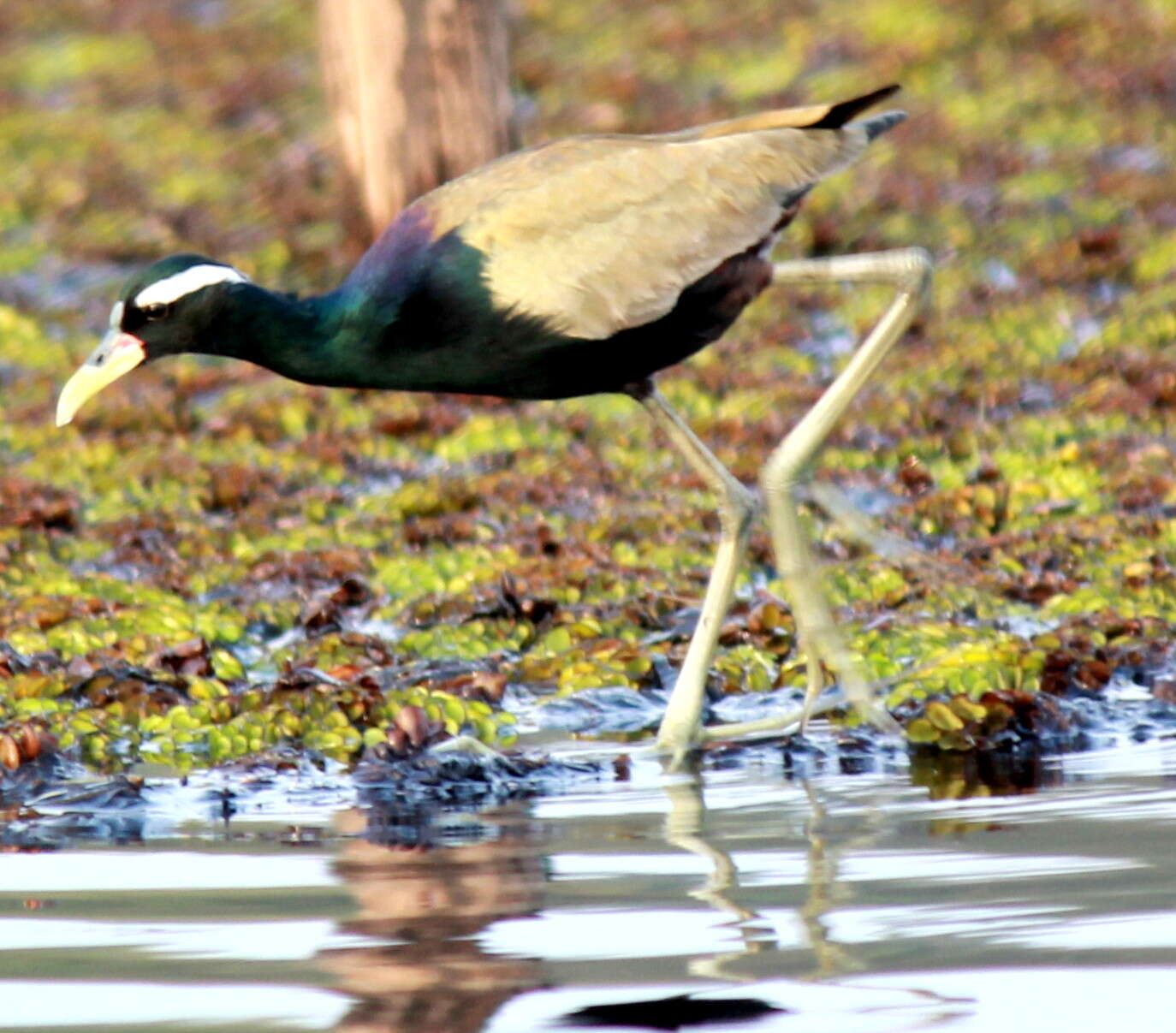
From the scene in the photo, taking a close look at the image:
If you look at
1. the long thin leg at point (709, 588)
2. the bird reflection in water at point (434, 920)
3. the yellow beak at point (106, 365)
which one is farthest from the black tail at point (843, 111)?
the bird reflection in water at point (434, 920)

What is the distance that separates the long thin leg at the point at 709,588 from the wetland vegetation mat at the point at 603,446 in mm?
227

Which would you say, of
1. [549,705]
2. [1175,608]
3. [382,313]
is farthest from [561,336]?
[1175,608]

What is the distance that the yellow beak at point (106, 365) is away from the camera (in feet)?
19.2

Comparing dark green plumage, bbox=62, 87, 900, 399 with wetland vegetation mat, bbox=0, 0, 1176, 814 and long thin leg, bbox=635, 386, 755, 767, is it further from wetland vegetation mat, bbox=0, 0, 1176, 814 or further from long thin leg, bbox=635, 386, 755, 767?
wetland vegetation mat, bbox=0, 0, 1176, 814

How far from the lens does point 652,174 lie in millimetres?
6039

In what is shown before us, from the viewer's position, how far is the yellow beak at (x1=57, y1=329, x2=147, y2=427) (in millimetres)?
5863

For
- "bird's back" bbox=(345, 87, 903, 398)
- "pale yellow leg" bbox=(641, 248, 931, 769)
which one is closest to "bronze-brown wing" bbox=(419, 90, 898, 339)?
"bird's back" bbox=(345, 87, 903, 398)

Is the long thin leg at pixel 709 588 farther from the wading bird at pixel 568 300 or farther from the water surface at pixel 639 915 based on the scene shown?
the water surface at pixel 639 915

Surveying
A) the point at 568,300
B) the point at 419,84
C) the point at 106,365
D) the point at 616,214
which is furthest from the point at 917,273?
the point at 419,84

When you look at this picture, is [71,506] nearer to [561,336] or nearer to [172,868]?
[561,336]

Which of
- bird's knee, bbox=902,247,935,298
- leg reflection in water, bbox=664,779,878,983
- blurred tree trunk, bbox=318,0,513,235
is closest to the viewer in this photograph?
leg reflection in water, bbox=664,779,878,983

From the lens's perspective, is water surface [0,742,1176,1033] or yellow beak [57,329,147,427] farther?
yellow beak [57,329,147,427]

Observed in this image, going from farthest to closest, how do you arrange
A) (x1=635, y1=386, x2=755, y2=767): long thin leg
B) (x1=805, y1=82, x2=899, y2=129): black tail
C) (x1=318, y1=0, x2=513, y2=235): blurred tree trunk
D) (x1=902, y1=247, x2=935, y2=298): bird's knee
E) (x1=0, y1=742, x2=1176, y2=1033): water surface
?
1. (x1=318, y1=0, x2=513, y2=235): blurred tree trunk
2. (x1=902, y1=247, x2=935, y2=298): bird's knee
3. (x1=805, y1=82, x2=899, y2=129): black tail
4. (x1=635, y1=386, x2=755, y2=767): long thin leg
5. (x1=0, y1=742, x2=1176, y2=1033): water surface

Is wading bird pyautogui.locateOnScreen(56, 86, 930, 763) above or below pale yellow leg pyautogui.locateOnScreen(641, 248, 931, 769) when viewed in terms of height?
above
